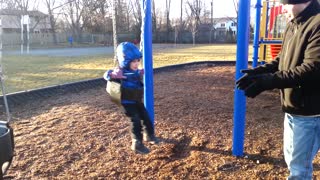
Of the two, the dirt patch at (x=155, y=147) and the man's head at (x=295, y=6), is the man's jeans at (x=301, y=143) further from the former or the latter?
the dirt patch at (x=155, y=147)

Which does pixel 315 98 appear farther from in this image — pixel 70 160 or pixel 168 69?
pixel 168 69

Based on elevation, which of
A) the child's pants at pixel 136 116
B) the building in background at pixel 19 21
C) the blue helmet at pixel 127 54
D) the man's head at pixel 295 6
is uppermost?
the building in background at pixel 19 21

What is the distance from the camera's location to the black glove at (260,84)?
6.30 ft

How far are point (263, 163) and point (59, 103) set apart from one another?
14.1 ft

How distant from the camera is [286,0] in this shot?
1.97 m

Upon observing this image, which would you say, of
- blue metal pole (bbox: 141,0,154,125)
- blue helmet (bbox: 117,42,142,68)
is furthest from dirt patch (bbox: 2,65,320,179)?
blue helmet (bbox: 117,42,142,68)

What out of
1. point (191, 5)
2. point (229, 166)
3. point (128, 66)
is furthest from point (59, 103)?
point (191, 5)

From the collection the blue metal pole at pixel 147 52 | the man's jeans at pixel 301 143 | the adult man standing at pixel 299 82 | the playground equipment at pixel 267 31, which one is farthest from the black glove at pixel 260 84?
the playground equipment at pixel 267 31

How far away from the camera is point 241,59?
3.13m

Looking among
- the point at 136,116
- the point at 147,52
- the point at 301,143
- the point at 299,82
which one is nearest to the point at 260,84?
the point at 299,82

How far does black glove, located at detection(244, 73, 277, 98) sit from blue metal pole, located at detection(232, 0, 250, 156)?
1.18m

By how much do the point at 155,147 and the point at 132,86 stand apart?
991 millimetres

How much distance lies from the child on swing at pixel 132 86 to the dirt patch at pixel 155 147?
35 centimetres

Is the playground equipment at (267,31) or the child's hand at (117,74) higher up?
the playground equipment at (267,31)
